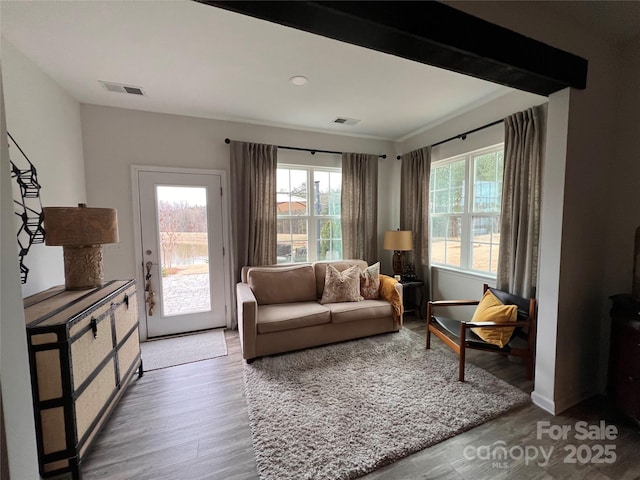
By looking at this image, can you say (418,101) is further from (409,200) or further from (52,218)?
(52,218)

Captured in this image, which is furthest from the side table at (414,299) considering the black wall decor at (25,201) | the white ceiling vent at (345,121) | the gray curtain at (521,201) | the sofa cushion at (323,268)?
the black wall decor at (25,201)

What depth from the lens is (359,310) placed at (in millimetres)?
2898

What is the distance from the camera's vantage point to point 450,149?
3.30 m

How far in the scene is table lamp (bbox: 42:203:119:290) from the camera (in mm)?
1686

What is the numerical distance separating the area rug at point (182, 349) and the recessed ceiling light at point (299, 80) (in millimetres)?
2774

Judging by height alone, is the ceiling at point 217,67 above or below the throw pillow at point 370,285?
above

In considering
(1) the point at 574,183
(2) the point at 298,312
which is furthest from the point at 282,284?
(1) the point at 574,183

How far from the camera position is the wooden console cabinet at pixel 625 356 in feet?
5.36

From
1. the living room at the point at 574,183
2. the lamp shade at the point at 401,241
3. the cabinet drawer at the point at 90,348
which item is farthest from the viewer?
the lamp shade at the point at 401,241

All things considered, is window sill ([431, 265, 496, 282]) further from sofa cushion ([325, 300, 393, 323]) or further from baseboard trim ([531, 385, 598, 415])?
baseboard trim ([531, 385, 598, 415])

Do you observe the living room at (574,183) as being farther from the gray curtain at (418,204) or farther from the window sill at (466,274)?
the gray curtain at (418,204)

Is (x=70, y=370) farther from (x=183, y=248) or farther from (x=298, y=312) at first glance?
(x=183, y=248)

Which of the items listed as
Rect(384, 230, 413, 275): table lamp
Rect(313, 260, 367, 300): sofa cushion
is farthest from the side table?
Rect(313, 260, 367, 300): sofa cushion

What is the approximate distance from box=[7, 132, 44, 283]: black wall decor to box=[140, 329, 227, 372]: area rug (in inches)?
52.3
